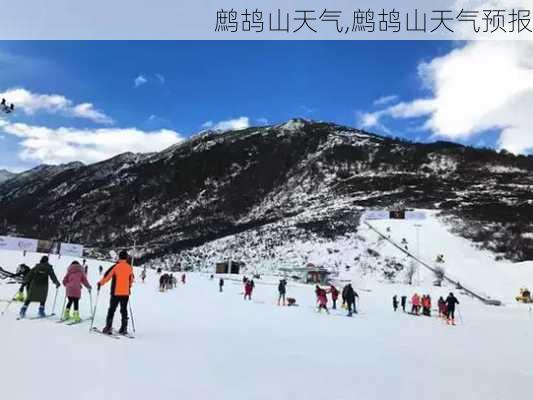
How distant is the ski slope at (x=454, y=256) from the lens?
5012cm

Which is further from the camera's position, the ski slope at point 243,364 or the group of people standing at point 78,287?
the group of people standing at point 78,287

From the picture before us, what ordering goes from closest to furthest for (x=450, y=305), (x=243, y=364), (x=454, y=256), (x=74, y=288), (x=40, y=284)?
(x=243, y=364) → (x=74, y=288) → (x=40, y=284) → (x=450, y=305) → (x=454, y=256)

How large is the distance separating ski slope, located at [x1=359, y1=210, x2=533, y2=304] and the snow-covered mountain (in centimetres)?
334

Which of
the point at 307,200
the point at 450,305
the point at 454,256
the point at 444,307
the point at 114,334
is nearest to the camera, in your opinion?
the point at 114,334

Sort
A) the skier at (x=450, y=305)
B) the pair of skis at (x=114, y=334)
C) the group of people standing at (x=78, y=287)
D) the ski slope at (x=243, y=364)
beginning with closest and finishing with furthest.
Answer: the ski slope at (x=243, y=364)
the pair of skis at (x=114, y=334)
the group of people standing at (x=78, y=287)
the skier at (x=450, y=305)

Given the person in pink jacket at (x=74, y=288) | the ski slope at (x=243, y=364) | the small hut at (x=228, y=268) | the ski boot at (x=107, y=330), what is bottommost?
the ski slope at (x=243, y=364)

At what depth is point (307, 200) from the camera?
131 metres

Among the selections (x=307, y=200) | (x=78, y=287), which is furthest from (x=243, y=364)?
(x=307, y=200)

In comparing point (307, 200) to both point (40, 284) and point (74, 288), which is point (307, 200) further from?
point (74, 288)

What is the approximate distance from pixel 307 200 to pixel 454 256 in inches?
2715

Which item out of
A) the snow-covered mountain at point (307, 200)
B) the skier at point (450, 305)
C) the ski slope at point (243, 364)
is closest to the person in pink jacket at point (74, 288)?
the ski slope at point (243, 364)

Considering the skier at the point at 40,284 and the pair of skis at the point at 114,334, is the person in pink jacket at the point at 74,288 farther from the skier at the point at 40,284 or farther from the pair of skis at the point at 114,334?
the pair of skis at the point at 114,334

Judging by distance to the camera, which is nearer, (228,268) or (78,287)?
(78,287)

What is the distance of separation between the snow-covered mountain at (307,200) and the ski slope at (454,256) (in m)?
3.34
